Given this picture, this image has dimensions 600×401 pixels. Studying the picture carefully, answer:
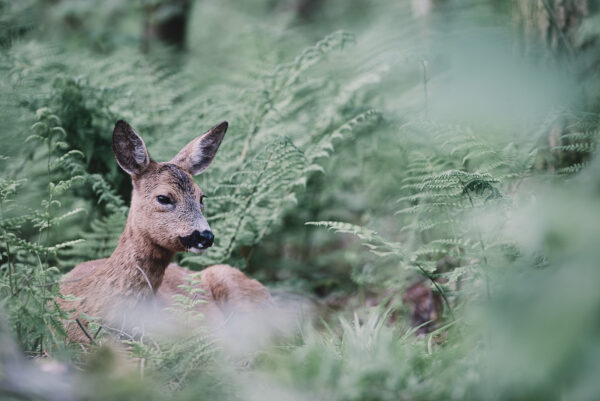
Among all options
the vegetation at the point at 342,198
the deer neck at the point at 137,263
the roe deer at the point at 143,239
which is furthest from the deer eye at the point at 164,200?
the vegetation at the point at 342,198

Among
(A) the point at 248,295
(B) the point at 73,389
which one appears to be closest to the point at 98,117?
(A) the point at 248,295

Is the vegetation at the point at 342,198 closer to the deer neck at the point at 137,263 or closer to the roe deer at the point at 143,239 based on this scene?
the roe deer at the point at 143,239

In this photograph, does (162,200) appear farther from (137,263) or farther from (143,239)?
(137,263)

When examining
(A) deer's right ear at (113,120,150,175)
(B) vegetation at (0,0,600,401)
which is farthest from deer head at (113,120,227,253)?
(B) vegetation at (0,0,600,401)

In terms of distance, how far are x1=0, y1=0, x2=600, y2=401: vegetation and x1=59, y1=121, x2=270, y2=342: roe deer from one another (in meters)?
0.25

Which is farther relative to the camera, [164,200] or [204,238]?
[164,200]

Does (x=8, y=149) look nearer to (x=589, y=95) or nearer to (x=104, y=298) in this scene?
(x=104, y=298)

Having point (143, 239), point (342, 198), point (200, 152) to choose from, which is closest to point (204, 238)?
point (143, 239)

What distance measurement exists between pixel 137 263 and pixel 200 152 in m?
0.89

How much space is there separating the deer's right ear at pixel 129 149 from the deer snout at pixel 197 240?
61cm

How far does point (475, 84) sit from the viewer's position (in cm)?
188

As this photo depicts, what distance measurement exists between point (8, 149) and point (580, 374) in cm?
428

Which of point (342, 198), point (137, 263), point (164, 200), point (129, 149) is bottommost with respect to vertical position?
point (342, 198)

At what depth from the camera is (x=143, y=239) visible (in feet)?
10.9
